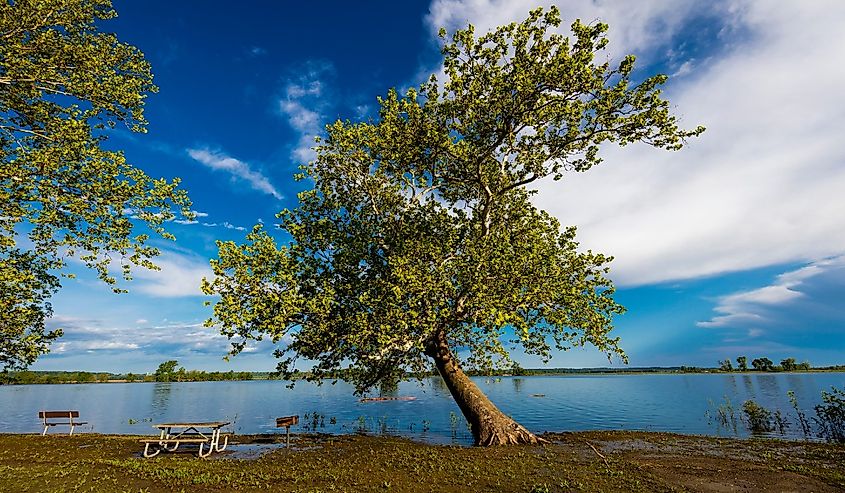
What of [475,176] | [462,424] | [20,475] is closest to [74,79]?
[20,475]

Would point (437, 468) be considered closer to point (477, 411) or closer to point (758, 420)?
point (477, 411)

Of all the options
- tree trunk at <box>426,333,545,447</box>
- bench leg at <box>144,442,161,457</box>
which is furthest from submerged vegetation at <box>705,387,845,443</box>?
bench leg at <box>144,442,161,457</box>

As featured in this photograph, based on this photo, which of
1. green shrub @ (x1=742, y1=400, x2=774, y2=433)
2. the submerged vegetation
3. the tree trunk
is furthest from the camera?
green shrub @ (x1=742, y1=400, x2=774, y2=433)

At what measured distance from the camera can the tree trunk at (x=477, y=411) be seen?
2338 centimetres

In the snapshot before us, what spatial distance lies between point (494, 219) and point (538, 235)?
346 centimetres

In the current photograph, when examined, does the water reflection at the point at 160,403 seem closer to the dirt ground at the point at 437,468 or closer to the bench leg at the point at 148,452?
the dirt ground at the point at 437,468

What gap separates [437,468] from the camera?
1745cm

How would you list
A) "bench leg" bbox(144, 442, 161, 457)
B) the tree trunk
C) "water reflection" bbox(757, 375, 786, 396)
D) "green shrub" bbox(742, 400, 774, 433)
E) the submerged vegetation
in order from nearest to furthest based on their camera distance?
"bench leg" bbox(144, 442, 161, 457), the tree trunk, the submerged vegetation, "green shrub" bbox(742, 400, 774, 433), "water reflection" bbox(757, 375, 786, 396)

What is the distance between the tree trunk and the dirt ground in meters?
1.32

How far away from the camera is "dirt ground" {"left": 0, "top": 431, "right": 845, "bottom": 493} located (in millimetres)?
14750

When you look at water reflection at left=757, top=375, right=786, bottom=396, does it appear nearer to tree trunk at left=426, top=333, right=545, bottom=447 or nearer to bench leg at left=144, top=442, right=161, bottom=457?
tree trunk at left=426, top=333, right=545, bottom=447

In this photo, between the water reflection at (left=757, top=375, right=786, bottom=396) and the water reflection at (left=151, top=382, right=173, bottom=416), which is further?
the water reflection at (left=757, top=375, right=786, bottom=396)

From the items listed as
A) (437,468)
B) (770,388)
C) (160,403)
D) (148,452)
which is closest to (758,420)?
(437,468)

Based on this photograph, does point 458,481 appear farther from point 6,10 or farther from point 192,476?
point 6,10
